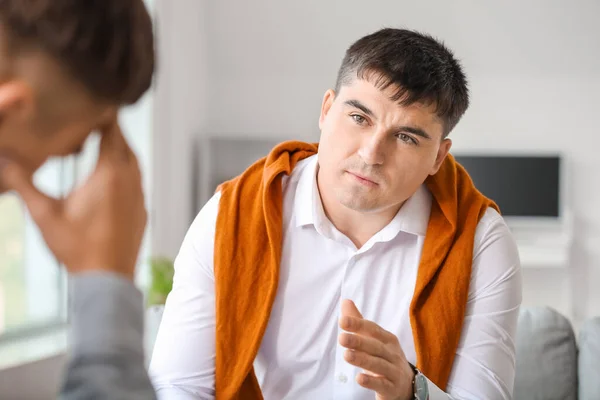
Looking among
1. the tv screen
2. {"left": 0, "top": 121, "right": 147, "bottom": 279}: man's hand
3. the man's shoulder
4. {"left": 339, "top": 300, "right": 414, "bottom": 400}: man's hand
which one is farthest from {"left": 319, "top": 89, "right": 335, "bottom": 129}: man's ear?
the tv screen

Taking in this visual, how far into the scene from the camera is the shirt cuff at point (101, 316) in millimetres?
531

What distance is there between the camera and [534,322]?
6.30 ft

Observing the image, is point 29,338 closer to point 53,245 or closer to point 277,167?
point 277,167

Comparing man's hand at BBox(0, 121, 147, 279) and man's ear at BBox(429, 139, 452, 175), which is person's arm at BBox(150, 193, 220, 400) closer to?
man's ear at BBox(429, 139, 452, 175)

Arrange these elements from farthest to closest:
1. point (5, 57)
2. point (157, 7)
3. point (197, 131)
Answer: point (197, 131), point (157, 7), point (5, 57)

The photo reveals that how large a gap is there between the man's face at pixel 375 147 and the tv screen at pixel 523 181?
4156 mm

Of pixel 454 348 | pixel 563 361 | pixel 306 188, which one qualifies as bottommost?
pixel 563 361

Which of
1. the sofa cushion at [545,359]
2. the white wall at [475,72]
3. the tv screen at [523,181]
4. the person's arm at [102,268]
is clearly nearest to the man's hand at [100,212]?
the person's arm at [102,268]

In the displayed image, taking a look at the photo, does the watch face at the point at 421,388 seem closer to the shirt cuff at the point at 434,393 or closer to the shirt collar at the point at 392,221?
the shirt cuff at the point at 434,393

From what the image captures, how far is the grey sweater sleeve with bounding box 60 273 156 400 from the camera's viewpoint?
0.53m

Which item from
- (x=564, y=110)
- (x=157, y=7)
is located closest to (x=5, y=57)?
(x=157, y=7)

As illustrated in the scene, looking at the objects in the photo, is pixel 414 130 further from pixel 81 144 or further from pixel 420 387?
pixel 81 144

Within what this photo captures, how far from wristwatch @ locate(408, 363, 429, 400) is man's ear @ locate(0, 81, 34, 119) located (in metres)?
0.92

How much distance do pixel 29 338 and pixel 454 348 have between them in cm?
78
